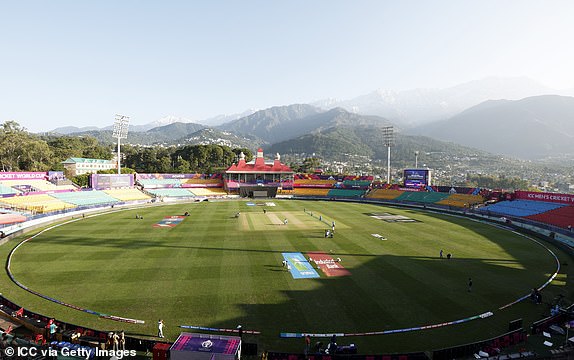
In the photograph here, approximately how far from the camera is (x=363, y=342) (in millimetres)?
16703

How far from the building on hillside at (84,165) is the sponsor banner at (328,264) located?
113 meters

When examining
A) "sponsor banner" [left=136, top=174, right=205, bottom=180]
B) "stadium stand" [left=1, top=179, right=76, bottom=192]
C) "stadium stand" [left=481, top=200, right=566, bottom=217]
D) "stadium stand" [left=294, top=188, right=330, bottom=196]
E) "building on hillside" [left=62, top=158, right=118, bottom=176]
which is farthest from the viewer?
"building on hillside" [left=62, top=158, right=118, bottom=176]

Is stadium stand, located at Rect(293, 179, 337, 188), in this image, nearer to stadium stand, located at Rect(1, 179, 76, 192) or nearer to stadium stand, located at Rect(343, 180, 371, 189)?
stadium stand, located at Rect(343, 180, 371, 189)

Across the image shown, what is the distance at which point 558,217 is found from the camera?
5028cm

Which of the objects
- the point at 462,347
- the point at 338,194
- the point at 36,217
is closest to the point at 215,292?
the point at 462,347

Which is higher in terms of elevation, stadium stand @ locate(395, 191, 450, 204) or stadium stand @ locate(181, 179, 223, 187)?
stadium stand @ locate(181, 179, 223, 187)

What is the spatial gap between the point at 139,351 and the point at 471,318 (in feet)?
64.0

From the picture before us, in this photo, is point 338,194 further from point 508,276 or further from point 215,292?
point 215,292

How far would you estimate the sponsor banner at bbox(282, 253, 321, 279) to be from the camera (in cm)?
2667

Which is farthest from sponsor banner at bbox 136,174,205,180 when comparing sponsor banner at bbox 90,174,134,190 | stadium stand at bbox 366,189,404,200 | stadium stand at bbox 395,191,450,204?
stadium stand at bbox 395,191,450,204

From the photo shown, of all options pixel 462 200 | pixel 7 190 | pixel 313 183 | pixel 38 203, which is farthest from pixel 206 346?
pixel 313 183

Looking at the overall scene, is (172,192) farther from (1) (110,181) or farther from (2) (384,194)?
(2) (384,194)

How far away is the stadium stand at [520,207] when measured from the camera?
181 feet

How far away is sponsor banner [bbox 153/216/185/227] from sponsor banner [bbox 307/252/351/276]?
84.3 feet
